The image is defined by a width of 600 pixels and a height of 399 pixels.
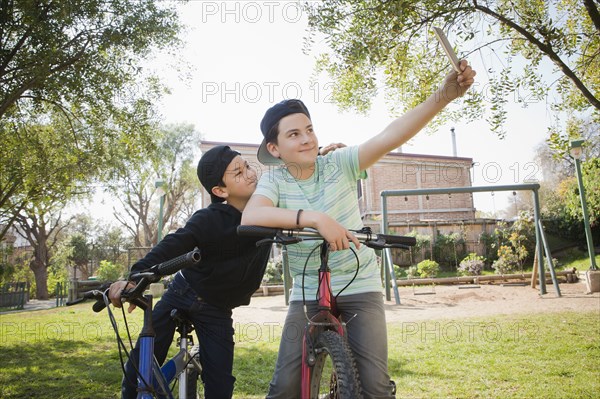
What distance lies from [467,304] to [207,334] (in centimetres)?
948

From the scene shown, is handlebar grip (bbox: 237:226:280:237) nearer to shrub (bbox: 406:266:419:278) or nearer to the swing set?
the swing set

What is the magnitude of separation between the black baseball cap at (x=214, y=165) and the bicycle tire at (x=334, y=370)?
146cm

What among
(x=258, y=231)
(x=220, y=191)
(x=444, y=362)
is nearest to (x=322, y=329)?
(x=258, y=231)

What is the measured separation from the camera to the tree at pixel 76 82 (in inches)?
329

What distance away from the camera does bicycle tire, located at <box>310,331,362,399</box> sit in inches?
69.6

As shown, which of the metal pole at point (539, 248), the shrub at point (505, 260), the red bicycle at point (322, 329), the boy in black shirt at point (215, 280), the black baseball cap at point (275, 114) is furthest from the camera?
the shrub at point (505, 260)

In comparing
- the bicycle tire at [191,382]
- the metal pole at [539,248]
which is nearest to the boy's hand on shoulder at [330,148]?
the bicycle tire at [191,382]

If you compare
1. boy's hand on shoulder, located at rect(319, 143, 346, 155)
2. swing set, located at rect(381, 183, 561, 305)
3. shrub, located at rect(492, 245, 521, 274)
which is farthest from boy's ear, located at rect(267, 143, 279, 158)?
shrub, located at rect(492, 245, 521, 274)

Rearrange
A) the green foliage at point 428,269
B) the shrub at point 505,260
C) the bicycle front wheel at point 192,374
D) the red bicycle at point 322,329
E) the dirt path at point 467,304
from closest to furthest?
the red bicycle at point 322,329, the bicycle front wheel at point 192,374, the dirt path at point 467,304, the shrub at point 505,260, the green foliage at point 428,269

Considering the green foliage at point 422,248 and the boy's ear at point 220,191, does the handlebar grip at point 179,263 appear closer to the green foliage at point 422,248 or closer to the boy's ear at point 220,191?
the boy's ear at point 220,191

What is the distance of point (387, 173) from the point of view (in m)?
25.8

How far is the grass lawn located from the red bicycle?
264 cm

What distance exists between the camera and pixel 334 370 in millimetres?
1859

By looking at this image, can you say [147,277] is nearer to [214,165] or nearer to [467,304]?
[214,165]
